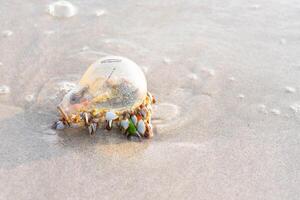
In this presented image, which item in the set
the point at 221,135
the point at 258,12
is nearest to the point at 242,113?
the point at 221,135

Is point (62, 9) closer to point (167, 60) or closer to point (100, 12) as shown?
point (100, 12)

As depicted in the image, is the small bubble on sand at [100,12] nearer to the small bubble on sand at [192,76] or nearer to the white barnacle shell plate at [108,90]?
the small bubble on sand at [192,76]

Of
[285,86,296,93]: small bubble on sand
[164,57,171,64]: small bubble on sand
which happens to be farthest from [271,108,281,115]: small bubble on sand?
[164,57,171,64]: small bubble on sand

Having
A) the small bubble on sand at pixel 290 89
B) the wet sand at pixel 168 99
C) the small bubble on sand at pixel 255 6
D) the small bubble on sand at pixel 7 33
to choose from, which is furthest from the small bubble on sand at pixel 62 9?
the small bubble on sand at pixel 290 89

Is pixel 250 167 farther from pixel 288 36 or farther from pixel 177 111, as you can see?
pixel 288 36

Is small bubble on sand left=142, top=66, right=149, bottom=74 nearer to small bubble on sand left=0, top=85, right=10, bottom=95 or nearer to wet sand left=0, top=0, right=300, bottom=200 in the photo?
wet sand left=0, top=0, right=300, bottom=200
